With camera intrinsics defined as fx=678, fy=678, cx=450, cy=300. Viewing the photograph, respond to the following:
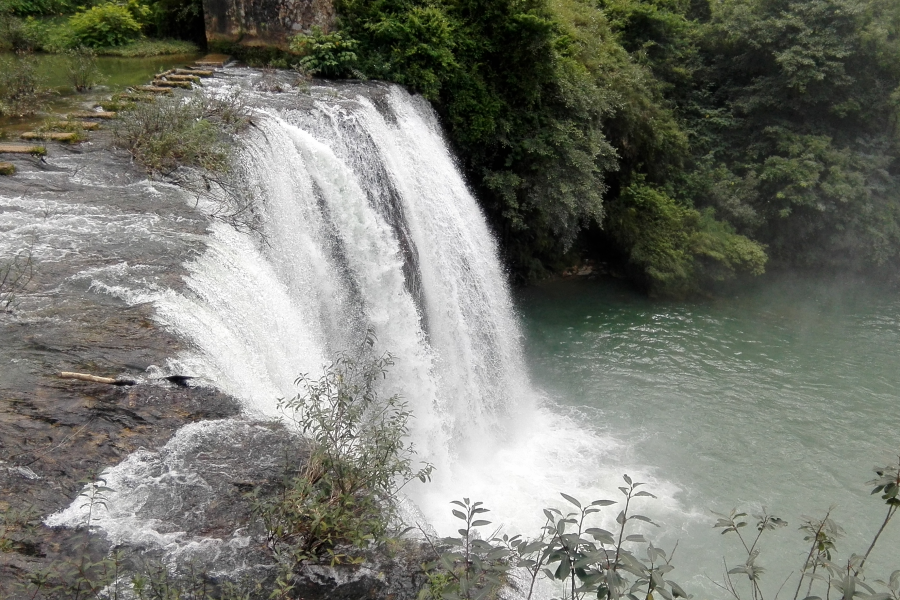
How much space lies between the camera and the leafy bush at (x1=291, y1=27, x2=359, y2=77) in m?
10.7

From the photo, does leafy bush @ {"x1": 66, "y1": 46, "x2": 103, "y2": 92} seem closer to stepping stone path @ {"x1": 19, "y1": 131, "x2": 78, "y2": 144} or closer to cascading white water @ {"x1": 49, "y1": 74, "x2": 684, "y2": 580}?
stepping stone path @ {"x1": 19, "y1": 131, "x2": 78, "y2": 144}

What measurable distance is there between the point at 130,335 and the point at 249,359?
87 cm

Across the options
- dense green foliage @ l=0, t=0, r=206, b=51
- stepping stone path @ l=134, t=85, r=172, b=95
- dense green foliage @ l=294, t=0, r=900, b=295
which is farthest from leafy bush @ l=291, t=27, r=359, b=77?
dense green foliage @ l=0, t=0, r=206, b=51

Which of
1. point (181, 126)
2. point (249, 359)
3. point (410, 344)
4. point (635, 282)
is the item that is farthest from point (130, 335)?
point (635, 282)

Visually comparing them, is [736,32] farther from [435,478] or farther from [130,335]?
[130,335]

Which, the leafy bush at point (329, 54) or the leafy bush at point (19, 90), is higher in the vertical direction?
the leafy bush at point (329, 54)

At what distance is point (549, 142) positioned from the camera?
39.0ft

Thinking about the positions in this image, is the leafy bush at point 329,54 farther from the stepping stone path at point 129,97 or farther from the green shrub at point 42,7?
the green shrub at point 42,7

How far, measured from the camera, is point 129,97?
863 centimetres

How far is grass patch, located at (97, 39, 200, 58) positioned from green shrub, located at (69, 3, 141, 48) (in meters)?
0.22

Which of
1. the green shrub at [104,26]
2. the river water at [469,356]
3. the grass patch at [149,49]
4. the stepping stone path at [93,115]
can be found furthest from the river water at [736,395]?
the green shrub at [104,26]

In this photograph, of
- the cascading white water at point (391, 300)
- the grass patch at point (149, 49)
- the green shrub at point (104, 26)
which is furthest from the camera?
the green shrub at point (104, 26)

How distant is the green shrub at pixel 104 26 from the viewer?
12422 mm

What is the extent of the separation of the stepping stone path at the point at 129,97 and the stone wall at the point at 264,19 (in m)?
0.50
